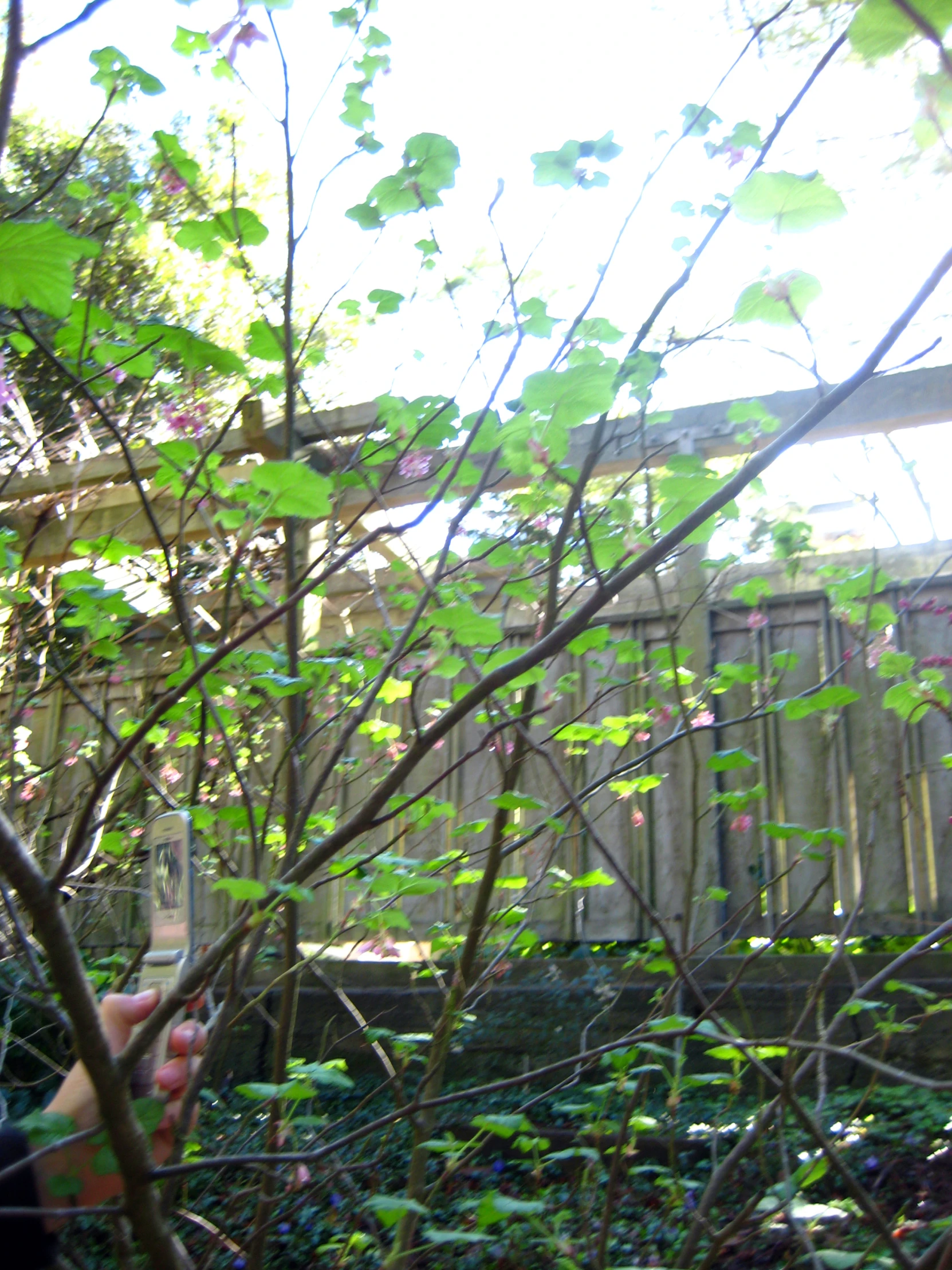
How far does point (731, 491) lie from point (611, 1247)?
1.91 metres

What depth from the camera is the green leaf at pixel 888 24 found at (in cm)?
89

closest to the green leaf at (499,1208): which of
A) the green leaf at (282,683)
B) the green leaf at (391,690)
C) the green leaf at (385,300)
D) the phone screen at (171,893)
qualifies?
the phone screen at (171,893)

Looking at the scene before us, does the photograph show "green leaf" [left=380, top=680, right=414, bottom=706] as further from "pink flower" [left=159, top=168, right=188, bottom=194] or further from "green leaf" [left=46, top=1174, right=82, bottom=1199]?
"green leaf" [left=46, top=1174, right=82, bottom=1199]

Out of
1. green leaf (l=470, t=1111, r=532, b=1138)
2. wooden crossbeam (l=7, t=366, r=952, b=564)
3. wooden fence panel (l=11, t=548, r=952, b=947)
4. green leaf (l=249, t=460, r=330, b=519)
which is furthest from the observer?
wooden fence panel (l=11, t=548, r=952, b=947)

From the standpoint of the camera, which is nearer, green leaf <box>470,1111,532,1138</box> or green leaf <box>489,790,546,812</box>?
green leaf <box>470,1111,532,1138</box>

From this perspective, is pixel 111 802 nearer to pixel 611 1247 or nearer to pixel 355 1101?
pixel 355 1101

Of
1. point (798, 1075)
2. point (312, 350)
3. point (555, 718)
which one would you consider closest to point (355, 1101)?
point (555, 718)

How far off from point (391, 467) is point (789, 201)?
1.53m

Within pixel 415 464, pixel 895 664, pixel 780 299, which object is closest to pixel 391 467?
pixel 415 464

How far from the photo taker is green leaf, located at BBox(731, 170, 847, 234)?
1.02m

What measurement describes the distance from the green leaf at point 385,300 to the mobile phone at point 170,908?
1.18 m

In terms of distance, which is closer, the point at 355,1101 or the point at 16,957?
the point at 16,957

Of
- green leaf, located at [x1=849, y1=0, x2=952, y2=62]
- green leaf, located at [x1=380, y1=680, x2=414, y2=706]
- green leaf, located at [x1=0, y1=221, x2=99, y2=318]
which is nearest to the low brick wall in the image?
green leaf, located at [x1=380, y1=680, x2=414, y2=706]

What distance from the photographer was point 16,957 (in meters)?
2.74
